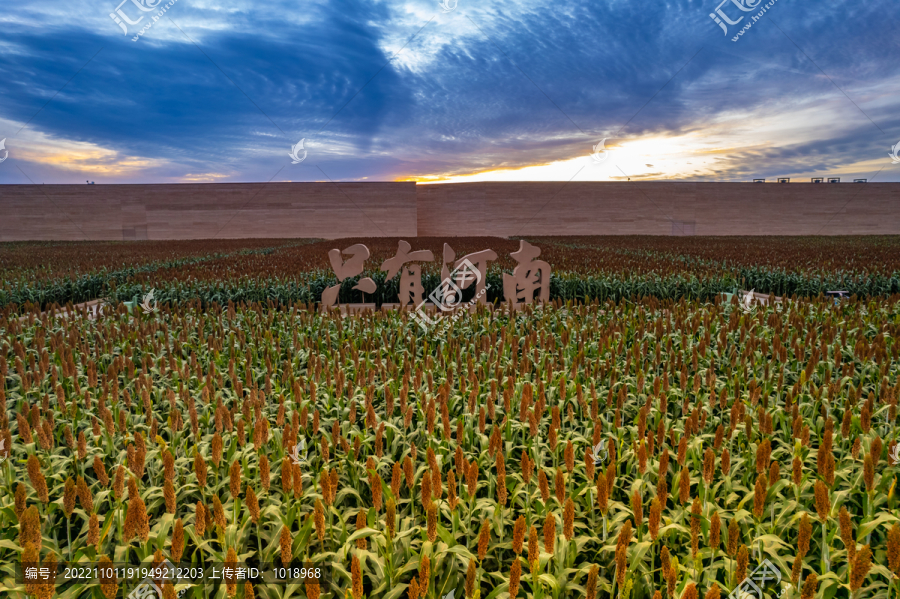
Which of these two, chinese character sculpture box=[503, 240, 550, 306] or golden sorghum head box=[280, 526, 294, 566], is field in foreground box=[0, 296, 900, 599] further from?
chinese character sculpture box=[503, 240, 550, 306]

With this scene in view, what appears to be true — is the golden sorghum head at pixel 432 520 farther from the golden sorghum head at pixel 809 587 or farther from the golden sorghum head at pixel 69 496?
the golden sorghum head at pixel 69 496

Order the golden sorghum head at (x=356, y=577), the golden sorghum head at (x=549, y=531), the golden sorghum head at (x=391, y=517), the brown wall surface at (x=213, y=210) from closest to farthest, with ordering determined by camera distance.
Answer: the golden sorghum head at (x=356, y=577)
the golden sorghum head at (x=549, y=531)
the golden sorghum head at (x=391, y=517)
the brown wall surface at (x=213, y=210)

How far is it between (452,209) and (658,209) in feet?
55.2

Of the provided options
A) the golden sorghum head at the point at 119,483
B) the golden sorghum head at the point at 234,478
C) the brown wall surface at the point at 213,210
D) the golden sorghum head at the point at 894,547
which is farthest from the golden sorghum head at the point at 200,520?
the brown wall surface at the point at 213,210

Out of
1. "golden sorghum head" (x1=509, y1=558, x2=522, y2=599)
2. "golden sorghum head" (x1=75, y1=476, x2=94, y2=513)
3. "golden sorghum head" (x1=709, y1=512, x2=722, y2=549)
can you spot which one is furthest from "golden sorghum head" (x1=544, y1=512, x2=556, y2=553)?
"golden sorghum head" (x1=75, y1=476, x2=94, y2=513)

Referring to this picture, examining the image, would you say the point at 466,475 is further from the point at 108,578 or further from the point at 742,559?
the point at 108,578

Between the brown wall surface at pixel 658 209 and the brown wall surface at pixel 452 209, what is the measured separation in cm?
8

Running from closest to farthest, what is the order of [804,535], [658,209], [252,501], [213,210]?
1. [804,535]
2. [252,501]
3. [213,210]
4. [658,209]

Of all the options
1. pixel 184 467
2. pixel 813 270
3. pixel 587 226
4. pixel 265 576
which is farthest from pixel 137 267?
pixel 587 226

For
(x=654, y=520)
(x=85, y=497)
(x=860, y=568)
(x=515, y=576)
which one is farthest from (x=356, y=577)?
(x=860, y=568)

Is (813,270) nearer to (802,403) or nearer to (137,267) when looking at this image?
(802,403)

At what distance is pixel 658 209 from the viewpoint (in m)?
40.4

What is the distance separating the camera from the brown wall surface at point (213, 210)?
3759 centimetres

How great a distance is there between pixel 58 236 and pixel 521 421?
149 ft
